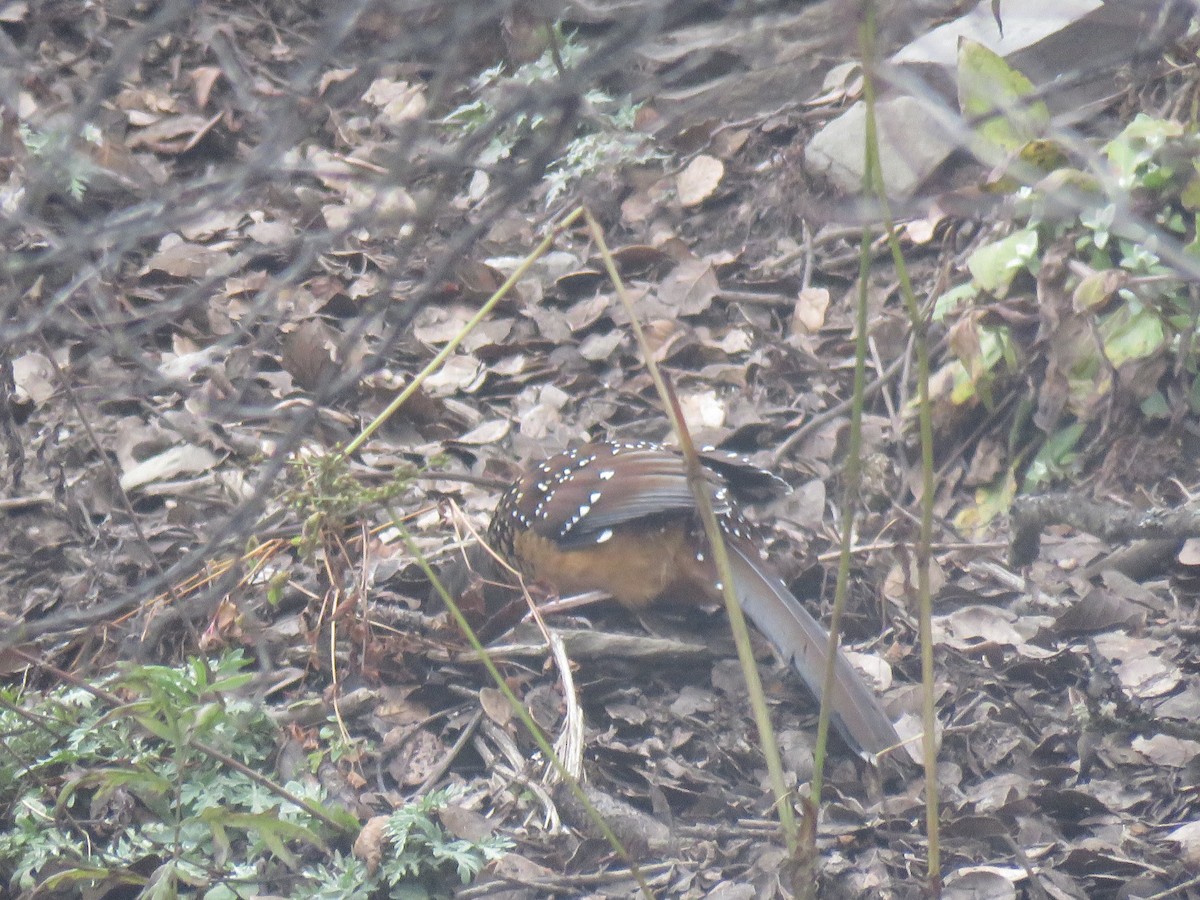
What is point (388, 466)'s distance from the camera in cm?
427

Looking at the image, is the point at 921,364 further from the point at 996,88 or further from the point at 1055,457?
the point at 996,88

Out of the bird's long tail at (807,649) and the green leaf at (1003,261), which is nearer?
the bird's long tail at (807,649)

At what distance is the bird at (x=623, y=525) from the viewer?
369 cm

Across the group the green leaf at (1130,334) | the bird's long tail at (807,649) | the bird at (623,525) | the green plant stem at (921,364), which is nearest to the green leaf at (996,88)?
the green leaf at (1130,334)

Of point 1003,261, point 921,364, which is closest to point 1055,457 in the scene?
point 1003,261

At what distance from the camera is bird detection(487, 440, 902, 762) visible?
3.69 m

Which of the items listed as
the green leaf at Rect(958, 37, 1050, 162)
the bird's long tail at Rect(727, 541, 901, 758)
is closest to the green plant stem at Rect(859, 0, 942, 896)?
the bird's long tail at Rect(727, 541, 901, 758)

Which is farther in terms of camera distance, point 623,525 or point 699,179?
point 699,179

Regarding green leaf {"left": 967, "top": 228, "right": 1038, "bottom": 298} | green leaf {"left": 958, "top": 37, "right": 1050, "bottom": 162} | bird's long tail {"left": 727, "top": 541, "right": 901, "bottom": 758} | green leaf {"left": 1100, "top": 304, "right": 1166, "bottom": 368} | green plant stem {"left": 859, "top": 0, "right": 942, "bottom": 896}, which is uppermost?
green plant stem {"left": 859, "top": 0, "right": 942, "bottom": 896}

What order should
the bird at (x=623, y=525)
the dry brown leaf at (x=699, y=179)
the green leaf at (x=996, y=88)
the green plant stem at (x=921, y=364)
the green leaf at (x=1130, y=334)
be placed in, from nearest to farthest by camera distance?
the green plant stem at (x=921, y=364) < the green leaf at (x=1130, y=334) < the bird at (x=623, y=525) < the green leaf at (x=996, y=88) < the dry brown leaf at (x=699, y=179)

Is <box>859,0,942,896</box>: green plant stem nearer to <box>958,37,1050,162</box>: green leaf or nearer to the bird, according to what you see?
the bird

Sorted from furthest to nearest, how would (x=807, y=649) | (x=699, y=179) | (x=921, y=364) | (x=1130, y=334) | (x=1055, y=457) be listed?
(x=699, y=179) < (x=1055, y=457) < (x=1130, y=334) < (x=807, y=649) < (x=921, y=364)

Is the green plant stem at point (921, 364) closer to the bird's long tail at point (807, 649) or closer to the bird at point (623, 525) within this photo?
the bird's long tail at point (807, 649)

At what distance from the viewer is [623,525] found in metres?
3.83
